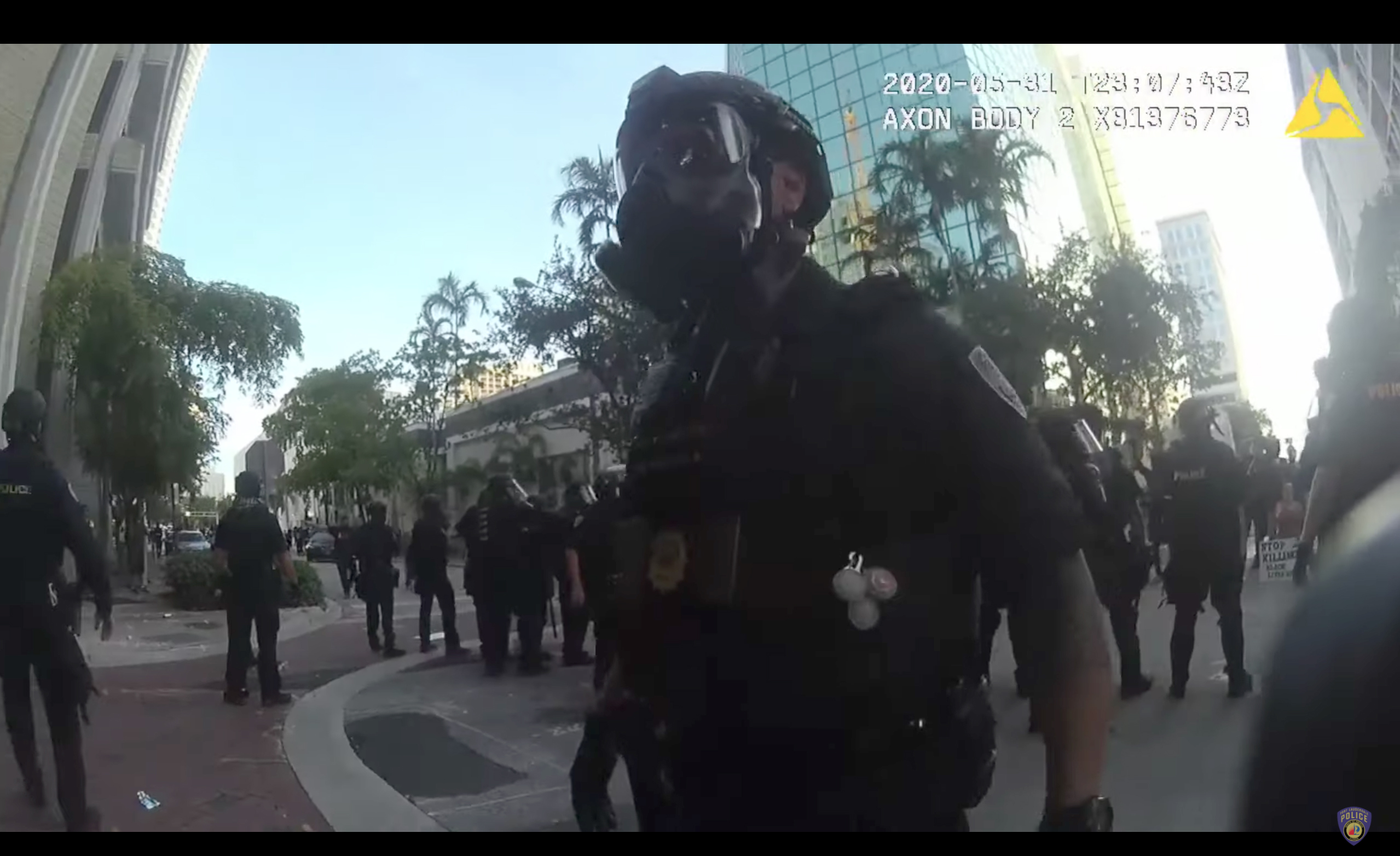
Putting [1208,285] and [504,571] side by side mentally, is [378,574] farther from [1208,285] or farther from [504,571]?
[1208,285]

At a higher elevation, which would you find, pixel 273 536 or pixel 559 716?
pixel 273 536

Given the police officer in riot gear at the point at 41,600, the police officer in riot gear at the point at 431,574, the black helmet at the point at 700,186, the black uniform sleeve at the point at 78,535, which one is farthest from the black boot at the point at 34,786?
the black helmet at the point at 700,186

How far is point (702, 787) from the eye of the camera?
1.01 m

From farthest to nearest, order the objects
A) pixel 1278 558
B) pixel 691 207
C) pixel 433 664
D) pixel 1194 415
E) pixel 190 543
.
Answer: pixel 433 664 → pixel 190 543 → pixel 1278 558 → pixel 1194 415 → pixel 691 207

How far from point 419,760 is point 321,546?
2.18ft

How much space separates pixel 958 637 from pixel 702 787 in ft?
1.09

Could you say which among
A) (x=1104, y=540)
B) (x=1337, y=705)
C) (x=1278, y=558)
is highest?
(x=1104, y=540)

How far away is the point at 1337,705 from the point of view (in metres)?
1.14

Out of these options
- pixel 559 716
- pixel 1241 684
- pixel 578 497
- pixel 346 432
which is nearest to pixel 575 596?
pixel 578 497

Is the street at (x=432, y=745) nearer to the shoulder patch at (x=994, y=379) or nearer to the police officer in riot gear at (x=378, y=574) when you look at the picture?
the police officer in riot gear at (x=378, y=574)

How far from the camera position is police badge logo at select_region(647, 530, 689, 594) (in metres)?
1.02

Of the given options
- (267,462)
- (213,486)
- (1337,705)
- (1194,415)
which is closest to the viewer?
(1337,705)
